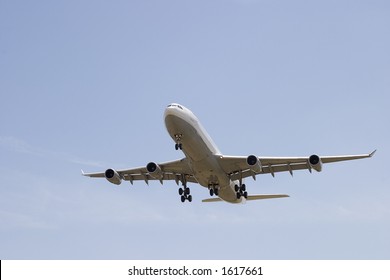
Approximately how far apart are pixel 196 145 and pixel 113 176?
9319mm

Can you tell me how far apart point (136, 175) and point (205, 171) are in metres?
7.99

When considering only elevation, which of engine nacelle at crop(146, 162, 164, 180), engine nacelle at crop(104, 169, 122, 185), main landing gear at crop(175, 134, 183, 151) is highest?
engine nacelle at crop(104, 169, 122, 185)

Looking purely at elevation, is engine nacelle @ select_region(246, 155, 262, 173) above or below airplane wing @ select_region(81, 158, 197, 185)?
below

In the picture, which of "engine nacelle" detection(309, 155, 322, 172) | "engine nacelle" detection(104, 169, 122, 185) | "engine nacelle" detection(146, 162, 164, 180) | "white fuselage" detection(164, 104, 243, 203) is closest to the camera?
"white fuselage" detection(164, 104, 243, 203)

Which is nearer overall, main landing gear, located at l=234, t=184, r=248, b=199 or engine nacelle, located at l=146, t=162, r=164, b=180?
engine nacelle, located at l=146, t=162, r=164, b=180

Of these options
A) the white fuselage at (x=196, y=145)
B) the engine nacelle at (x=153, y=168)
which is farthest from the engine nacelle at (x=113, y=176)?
the white fuselage at (x=196, y=145)

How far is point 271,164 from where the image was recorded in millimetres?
47812

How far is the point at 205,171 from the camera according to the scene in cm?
4572

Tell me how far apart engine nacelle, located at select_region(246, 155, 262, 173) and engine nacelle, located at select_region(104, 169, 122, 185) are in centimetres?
1071

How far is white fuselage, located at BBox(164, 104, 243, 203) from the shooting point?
140 feet

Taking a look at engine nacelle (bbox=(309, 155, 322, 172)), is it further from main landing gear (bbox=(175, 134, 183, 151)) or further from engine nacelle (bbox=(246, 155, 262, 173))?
main landing gear (bbox=(175, 134, 183, 151))

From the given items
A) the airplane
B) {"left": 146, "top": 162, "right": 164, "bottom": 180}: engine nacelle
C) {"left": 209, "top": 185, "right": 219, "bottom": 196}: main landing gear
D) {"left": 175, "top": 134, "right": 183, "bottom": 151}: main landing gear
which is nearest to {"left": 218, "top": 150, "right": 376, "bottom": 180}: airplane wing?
the airplane
